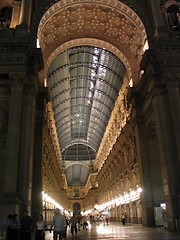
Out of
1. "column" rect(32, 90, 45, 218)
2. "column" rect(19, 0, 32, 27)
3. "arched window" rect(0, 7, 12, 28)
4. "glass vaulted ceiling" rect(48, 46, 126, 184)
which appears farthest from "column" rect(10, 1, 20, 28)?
"glass vaulted ceiling" rect(48, 46, 126, 184)

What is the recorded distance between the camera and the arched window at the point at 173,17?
23.0 meters

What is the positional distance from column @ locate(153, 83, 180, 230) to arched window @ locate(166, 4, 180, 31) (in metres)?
6.88

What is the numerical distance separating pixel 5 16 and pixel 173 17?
14.5 metres

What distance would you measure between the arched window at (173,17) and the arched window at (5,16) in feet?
45.0

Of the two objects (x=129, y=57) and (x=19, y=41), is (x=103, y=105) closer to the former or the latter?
(x=129, y=57)

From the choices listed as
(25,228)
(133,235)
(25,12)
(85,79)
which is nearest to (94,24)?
(25,12)

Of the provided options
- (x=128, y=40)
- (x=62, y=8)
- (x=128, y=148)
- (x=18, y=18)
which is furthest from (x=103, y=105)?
(x=18, y=18)

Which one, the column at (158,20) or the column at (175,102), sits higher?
the column at (158,20)

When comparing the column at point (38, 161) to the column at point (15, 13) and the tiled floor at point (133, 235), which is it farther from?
the column at point (15, 13)

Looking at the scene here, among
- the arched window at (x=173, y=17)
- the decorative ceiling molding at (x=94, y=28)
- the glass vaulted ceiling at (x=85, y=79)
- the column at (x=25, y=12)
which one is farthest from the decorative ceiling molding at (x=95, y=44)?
the column at (x=25, y=12)

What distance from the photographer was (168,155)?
693 inches

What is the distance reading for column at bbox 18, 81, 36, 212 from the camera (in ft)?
54.9

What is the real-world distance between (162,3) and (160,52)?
643cm

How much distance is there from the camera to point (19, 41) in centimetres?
1875
